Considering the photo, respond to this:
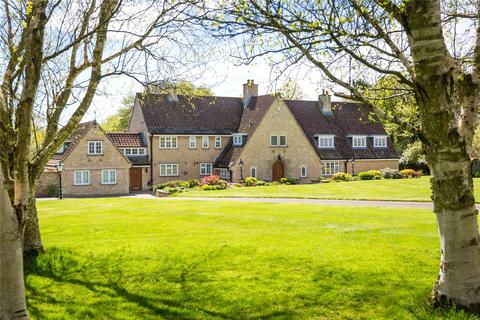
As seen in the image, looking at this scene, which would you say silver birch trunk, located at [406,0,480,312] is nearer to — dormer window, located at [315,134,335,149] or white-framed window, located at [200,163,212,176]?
white-framed window, located at [200,163,212,176]

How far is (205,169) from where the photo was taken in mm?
53219

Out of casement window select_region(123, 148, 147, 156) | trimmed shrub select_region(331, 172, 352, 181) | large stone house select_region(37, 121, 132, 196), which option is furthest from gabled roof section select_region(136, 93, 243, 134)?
trimmed shrub select_region(331, 172, 352, 181)

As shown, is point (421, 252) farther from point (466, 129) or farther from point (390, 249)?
point (466, 129)

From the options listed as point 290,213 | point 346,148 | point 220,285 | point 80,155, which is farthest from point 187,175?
point 220,285

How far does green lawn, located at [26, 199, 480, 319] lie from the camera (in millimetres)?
7613

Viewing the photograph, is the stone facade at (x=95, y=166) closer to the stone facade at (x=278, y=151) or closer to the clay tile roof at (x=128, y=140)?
the clay tile roof at (x=128, y=140)

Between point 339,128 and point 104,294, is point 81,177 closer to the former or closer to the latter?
point 339,128

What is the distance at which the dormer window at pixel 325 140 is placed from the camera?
5506 cm

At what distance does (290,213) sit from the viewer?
21.9 metres

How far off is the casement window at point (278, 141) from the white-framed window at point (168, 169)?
1009 cm

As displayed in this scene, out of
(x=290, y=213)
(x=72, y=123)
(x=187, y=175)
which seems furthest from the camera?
(x=187, y=175)

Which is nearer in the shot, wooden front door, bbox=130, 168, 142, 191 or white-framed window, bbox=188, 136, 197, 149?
wooden front door, bbox=130, 168, 142, 191

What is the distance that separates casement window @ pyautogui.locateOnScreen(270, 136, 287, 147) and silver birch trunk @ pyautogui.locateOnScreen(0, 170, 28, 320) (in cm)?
4695

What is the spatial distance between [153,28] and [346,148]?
47.7 meters
